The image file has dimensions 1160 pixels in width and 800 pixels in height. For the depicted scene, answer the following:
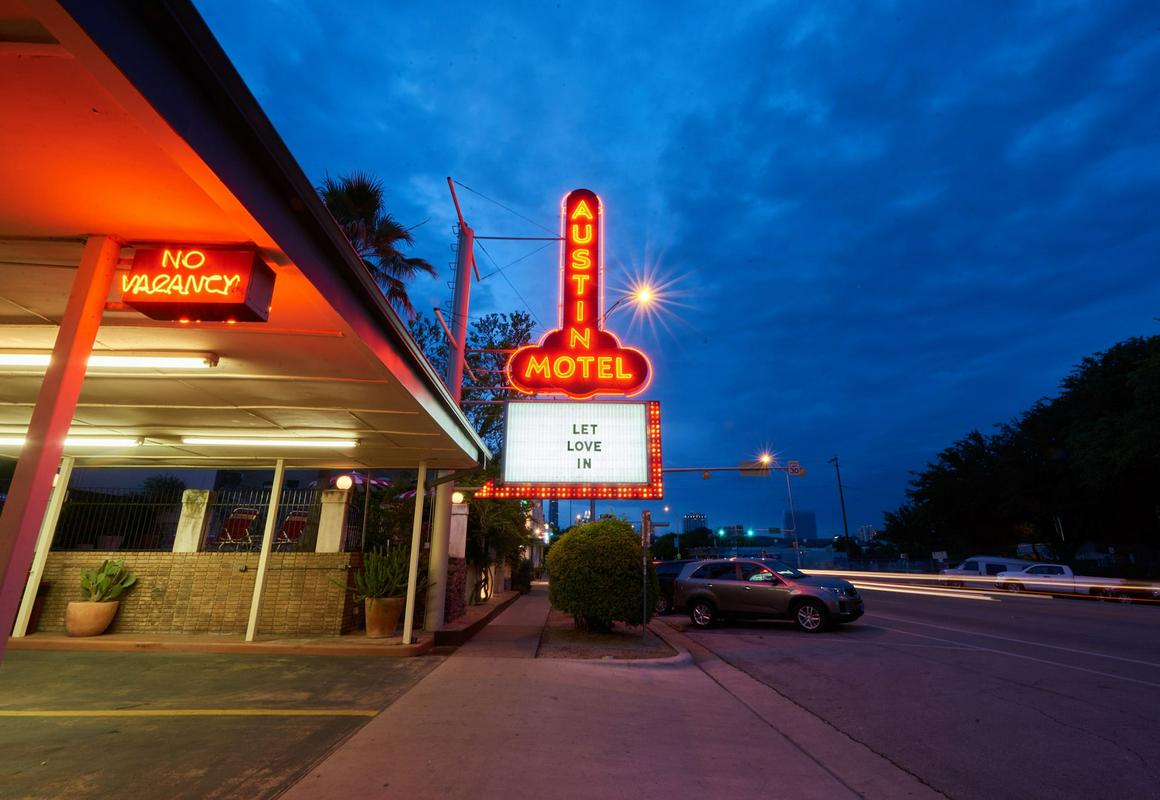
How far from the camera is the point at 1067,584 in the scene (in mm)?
22250

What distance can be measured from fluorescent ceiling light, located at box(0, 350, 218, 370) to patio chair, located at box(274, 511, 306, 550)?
627 centimetres

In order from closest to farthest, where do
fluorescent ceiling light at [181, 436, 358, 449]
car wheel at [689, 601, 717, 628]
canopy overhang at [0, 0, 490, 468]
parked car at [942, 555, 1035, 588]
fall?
1. canopy overhang at [0, 0, 490, 468]
2. fluorescent ceiling light at [181, 436, 358, 449]
3. car wheel at [689, 601, 717, 628]
4. parked car at [942, 555, 1035, 588]

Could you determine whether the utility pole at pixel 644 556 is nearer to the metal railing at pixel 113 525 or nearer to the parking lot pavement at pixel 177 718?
the parking lot pavement at pixel 177 718

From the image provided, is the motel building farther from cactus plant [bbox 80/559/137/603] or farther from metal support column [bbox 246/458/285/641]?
cactus plant [bbox 80/559/137/603]

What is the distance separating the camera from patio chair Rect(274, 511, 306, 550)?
11383 mm

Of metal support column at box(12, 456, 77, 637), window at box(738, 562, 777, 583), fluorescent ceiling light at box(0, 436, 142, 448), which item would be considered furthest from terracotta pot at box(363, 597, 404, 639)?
window at box(738, 562, 777, 583)

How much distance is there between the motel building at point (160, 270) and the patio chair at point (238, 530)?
3087 mm

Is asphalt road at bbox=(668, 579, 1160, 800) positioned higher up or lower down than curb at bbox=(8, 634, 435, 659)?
lower down

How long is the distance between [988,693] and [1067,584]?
821 inches

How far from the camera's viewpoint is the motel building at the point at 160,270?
2.49 meters

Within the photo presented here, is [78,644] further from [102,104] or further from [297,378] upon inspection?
[102,104]

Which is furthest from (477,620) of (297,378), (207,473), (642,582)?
(207,473)

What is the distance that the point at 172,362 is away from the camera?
5602 millimetres

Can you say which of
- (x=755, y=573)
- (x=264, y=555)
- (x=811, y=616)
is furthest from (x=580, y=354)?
(x=811, y=616)
